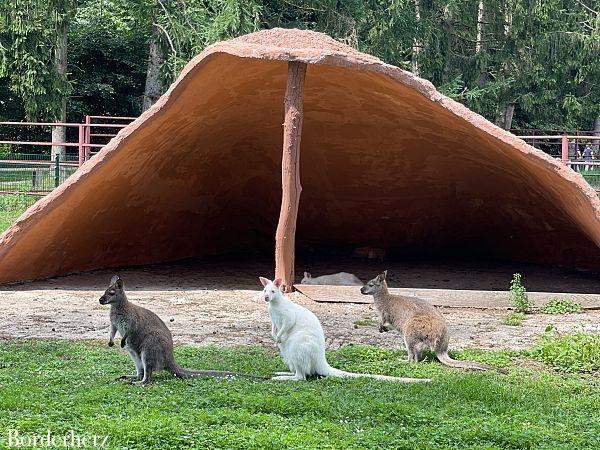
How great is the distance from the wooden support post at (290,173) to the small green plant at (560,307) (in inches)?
111

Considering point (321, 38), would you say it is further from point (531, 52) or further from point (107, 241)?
point (531, 52)

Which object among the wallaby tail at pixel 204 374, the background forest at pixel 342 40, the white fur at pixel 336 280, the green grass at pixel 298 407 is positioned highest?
the background forest at pixel 342 40

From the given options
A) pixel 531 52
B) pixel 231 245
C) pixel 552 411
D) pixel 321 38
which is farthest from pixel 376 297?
pixel 531 52

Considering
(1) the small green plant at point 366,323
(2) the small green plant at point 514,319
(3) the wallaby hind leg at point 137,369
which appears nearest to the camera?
(3) the wallaby hind leg at point 137,369

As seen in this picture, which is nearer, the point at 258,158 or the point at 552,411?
the point at 552,411

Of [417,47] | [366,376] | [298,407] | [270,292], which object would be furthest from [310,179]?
[417,47]

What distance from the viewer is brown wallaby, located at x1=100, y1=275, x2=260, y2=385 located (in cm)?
602

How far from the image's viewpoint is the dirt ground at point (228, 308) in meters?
8.04

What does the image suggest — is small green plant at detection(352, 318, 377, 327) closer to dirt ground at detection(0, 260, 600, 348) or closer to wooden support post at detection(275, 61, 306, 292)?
dirt ground at detection(0, 260, 600, 348)

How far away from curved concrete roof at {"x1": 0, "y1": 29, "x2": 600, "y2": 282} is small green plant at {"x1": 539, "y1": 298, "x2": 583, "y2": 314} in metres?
0.92

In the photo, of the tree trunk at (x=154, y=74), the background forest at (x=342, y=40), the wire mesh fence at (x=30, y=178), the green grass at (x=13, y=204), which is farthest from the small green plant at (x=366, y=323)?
the tree trunk at (x=154, y=74)

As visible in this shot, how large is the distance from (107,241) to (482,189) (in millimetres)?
5816

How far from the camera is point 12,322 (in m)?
8.39

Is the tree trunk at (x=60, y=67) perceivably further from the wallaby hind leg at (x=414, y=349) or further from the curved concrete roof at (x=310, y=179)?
the wallaby hind leg at (x=414, y=349)
